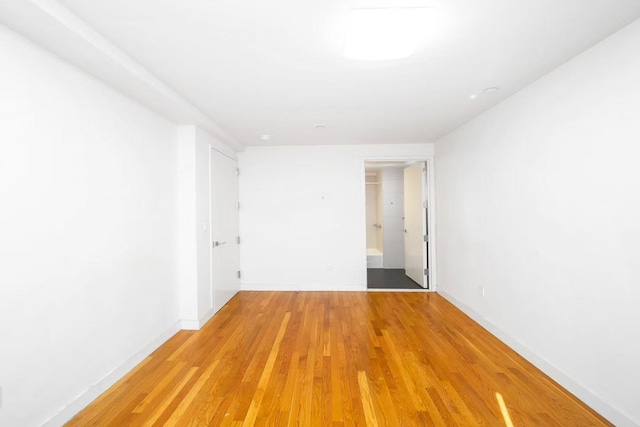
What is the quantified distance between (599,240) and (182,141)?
3860 mm

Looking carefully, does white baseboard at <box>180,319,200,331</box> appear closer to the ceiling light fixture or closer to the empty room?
the empty room

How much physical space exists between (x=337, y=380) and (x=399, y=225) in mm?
4722

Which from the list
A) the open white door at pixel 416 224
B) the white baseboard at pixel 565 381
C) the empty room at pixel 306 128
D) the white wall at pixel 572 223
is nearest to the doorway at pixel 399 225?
the open white door at pixel 416 224

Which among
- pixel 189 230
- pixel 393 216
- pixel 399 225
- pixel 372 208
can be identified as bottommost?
pixel 399 225

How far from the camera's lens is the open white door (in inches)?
181

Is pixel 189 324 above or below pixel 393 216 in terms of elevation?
below

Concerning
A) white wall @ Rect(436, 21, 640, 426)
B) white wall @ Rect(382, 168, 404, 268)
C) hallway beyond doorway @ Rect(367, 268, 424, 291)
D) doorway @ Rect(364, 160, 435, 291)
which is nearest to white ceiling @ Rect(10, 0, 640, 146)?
white wall @ Rect(436, 21, 640, 426)

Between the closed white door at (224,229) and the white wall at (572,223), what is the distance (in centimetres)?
331

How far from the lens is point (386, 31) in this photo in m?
1.59

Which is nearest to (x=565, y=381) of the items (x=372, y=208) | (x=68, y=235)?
(x=68, y=235)

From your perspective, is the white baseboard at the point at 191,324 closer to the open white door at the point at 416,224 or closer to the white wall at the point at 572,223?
the white wall at the point at 572,223

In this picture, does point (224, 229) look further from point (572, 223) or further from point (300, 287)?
point (572, 223)

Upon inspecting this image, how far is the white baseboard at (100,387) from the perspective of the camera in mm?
1712

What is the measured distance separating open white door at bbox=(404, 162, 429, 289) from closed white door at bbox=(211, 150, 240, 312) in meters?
3.09
